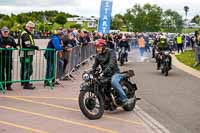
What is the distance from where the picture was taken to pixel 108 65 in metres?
9.80

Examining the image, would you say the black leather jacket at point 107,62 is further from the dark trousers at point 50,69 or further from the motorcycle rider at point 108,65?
the dark trousers at point 50,69

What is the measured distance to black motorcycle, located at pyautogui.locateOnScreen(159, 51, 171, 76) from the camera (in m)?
19.1

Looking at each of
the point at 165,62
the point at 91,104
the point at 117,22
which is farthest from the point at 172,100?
the point at 117,22

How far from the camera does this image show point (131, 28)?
88.8 metres

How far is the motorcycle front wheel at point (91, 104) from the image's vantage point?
9.25 metres

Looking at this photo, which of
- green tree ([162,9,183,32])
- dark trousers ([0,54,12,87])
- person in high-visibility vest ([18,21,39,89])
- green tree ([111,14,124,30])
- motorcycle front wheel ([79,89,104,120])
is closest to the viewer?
motorcycle front wheel ([79,89,104,120])

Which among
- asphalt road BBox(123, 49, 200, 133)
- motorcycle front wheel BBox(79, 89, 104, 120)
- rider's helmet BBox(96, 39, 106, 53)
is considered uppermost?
rider's helmet BBox(96, 39, 106, 53)

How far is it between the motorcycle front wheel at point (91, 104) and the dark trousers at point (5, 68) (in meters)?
4.10

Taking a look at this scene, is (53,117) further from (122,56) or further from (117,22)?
(117,22)

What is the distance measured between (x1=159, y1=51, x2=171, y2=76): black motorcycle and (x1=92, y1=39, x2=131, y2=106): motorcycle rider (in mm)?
9192

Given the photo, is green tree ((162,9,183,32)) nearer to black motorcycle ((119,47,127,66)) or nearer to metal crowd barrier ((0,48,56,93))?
black motorcycle ((119,47,127,66))

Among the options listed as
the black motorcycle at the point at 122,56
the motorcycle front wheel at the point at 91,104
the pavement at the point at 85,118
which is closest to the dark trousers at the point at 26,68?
the pavement at the point at 85,118

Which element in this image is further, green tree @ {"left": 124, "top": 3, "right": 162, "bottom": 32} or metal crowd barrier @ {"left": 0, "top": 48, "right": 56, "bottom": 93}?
green tree @ {"left": 124, "top": 3, "right": 162, "bottom": 32}

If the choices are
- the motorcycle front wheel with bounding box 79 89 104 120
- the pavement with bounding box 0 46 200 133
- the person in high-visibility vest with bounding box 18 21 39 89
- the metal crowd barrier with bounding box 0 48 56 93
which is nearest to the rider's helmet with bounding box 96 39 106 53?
the motorcycle front wheel with bounding box 79 89 104 120
